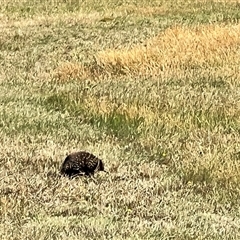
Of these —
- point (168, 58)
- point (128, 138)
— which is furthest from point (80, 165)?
point (168, 58)

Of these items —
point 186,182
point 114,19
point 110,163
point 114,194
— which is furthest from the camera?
point 114,19

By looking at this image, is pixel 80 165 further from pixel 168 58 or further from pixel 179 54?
pixel 179 54

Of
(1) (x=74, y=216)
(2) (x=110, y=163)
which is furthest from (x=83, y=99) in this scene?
(1) (x=74, y=216)

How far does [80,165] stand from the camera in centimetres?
628

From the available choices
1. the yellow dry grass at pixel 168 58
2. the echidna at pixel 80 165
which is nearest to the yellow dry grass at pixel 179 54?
the yellow dry grass at pixel 168 58

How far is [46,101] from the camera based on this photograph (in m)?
10.0

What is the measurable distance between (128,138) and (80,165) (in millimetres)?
1558

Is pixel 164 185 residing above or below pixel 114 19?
above

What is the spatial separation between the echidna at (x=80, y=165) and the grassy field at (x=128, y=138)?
0.09m

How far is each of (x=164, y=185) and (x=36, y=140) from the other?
200 cm

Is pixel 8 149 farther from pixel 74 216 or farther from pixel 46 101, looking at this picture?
pixel 46 101

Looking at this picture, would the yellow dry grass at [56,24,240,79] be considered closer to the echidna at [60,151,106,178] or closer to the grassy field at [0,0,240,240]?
the grassy field at [0,0,240,240]

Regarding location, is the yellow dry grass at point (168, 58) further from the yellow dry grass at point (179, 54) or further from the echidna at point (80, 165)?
the echidna at point (80, 165)

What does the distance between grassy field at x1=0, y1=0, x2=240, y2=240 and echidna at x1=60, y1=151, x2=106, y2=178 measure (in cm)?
9
